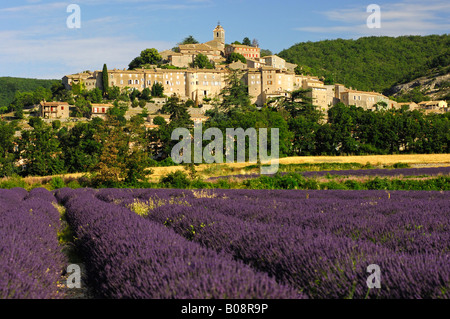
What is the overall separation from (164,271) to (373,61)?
19570 centimetres

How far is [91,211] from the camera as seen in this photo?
29.5 ft

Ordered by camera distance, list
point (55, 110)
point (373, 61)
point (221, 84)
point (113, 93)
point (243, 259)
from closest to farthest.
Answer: point (243, 259), point (55, 110), point (113, 93), point (221, 84), point (373, 61)

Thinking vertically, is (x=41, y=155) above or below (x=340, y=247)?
below

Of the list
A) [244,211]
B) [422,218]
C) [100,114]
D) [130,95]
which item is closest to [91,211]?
[244,211]

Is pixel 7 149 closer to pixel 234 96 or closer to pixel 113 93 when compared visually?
pixel 234 96

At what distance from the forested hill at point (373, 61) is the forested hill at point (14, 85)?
105347mm

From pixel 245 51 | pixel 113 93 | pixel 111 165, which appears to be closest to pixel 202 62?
pixel 245 51

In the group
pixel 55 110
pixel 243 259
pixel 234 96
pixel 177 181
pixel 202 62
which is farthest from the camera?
Result: pixel 202 62

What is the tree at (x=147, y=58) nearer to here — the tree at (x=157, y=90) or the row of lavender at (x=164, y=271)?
the tree at (x=157, y=90)

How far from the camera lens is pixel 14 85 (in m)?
168

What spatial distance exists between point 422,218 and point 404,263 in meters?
3.59

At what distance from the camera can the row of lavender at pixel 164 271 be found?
3117 millimetres

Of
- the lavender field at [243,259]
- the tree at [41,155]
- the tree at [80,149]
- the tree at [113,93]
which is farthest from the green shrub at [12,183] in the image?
the tree at [113,93]

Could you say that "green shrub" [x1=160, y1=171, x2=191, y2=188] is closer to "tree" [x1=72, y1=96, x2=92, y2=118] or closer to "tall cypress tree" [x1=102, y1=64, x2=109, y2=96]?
"tree" [x1=72, y1=96, x2=92, y2=118]
